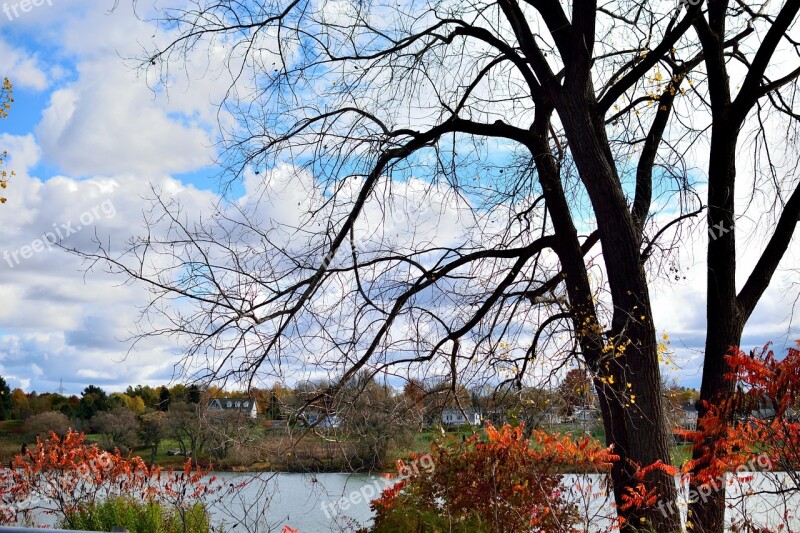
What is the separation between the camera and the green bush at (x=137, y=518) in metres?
8.78

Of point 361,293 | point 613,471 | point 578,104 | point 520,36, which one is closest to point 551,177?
point 578,104

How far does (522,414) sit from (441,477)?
1395 millimetres

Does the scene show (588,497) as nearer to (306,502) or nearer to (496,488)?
(496,488)

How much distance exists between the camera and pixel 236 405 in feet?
22.9

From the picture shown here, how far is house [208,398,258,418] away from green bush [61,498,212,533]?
96.6 inches

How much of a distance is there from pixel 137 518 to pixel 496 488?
505 centimetres

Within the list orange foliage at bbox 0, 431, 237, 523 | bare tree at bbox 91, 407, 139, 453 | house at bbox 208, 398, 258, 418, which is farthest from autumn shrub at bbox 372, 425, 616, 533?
bare tree at bbox 91, 407, 139, 453

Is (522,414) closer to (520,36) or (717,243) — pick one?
(717,243)

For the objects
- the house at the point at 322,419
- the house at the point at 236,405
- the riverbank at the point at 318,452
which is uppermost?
the house at the point at 236,405

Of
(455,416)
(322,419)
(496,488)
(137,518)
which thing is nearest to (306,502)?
(322,419)

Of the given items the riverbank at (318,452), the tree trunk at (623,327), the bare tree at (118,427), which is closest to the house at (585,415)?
the riverbank at (318,452)

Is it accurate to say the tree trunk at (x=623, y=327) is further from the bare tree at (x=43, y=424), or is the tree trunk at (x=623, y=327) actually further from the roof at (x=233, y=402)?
the bare tree at (x=43, y=424)

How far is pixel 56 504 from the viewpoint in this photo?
31.4 ft

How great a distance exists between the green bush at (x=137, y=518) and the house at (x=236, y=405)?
2453mm
